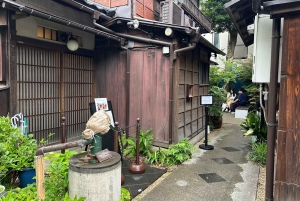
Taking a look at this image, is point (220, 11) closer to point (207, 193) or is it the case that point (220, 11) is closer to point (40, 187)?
point (207, 193)

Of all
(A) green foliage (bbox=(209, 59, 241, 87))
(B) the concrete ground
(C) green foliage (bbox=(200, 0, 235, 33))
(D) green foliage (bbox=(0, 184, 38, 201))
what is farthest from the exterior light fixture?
(C) green foliage (bbox=(200, 0, 235, 33))

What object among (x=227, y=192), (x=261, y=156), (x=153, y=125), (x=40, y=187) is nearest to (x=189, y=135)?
(x=153, y=125)

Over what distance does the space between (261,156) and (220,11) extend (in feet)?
49.9

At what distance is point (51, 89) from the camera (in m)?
6.17

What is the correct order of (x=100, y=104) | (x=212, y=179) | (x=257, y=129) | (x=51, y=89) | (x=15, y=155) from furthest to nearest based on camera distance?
(x=257, y=129) < (x=51, y=89) < (x=100, y=104) < (x=212, y=179) < (x=15, y=155)

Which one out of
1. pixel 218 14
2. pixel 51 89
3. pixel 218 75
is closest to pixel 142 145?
pixel 51 89

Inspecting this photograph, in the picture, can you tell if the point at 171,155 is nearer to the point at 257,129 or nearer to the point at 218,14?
the point at 257,129

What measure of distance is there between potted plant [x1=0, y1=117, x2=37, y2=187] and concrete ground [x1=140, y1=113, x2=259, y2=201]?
2041 millimetres

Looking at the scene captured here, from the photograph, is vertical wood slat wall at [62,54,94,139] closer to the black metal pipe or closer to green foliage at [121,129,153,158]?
green foliage at [121,129,153,158]

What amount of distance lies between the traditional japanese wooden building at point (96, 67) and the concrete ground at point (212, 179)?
43.5 inches

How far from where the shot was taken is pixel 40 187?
290 centimetres

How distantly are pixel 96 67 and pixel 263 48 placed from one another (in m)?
5.37

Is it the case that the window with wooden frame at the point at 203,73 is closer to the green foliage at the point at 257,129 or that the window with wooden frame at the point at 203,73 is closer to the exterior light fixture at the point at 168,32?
the green foliage at the point at 257,129

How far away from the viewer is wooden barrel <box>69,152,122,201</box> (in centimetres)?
290
